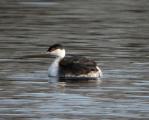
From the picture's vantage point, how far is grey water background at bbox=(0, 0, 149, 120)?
680 inches

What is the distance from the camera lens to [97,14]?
32438mm

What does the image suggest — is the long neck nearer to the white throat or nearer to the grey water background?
the white throat

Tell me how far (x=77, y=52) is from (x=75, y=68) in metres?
2.95

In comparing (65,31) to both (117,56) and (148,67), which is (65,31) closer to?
(117,56)

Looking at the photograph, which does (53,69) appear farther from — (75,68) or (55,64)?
(75,68)

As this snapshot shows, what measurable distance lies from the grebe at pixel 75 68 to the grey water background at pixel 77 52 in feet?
0.85

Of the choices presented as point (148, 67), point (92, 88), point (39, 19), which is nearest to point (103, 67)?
point (148, 67)

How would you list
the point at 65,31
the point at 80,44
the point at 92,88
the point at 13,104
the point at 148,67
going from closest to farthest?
the point at 13,104
the point at 92,88
the point at 148,67
the point at 80,44
the point at 65,31

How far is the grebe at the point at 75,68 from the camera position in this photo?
21.7 metres

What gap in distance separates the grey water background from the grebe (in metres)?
0.26

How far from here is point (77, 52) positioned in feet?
81.5

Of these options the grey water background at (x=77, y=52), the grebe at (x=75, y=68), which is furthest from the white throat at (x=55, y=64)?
the grey water background at (x=77, y=52)

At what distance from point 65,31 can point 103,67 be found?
627 centimetres

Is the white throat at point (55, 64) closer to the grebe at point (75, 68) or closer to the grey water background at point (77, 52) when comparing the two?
the grebe at point (75, 68)
